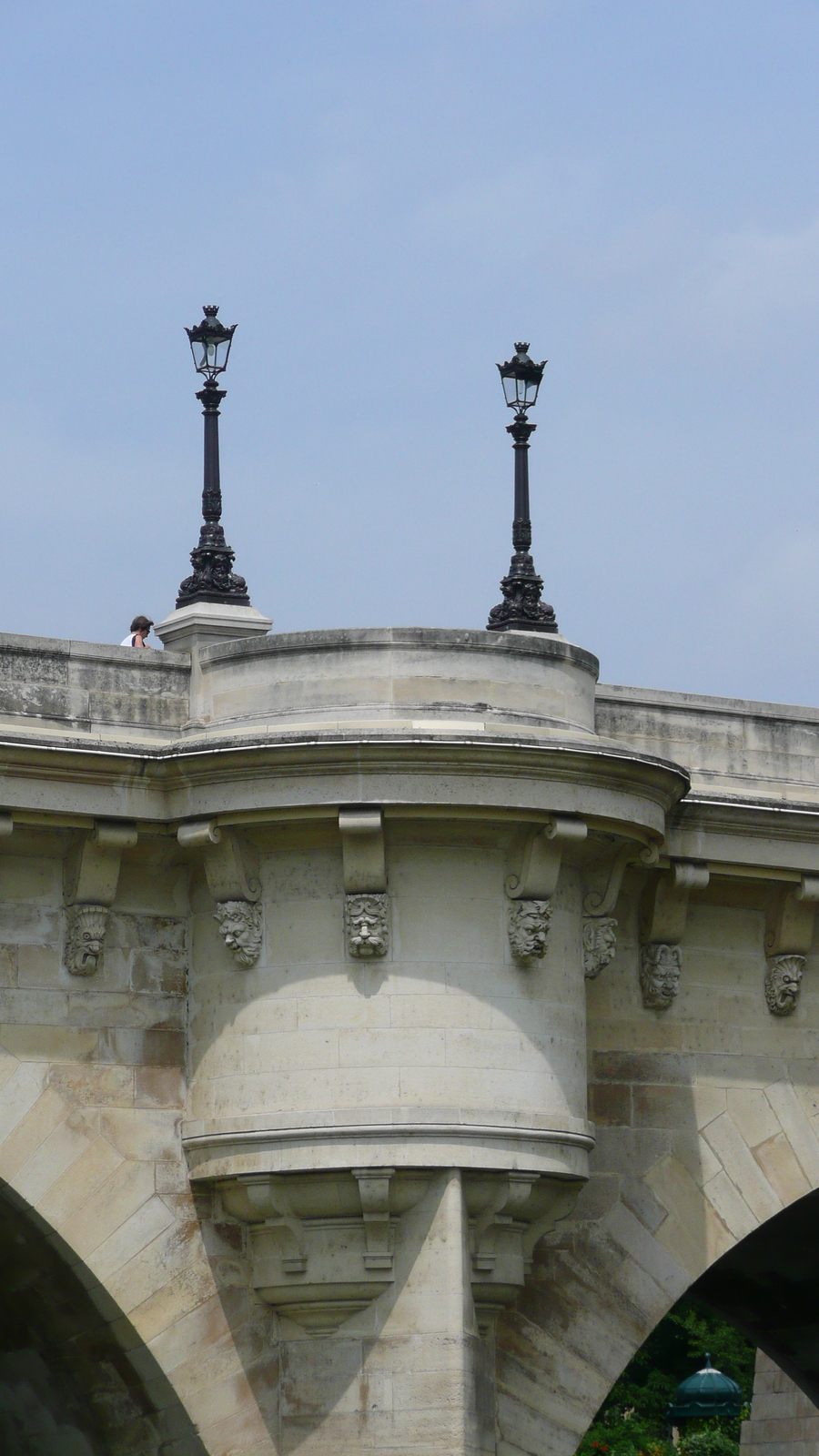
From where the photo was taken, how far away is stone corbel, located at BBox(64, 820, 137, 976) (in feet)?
58.0

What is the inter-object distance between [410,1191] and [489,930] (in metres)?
1.87

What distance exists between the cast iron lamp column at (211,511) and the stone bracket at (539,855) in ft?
10.7

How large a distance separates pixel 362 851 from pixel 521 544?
16.4 feet

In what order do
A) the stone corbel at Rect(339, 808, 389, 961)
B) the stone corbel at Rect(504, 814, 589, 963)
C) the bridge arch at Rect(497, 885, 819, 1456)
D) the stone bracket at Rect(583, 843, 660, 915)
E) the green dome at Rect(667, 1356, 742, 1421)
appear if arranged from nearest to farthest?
the stone corbel at Rect(339, 808, 389, 961)
the stone corbel at Rect(504, 814, 589, 963)
the stone bracket at Rect(583, 843, 660, 915)
the bridge arch at Rect(497, 885, 819, 1456)
the green dome at Rect(667, 1356, 742, 1421)

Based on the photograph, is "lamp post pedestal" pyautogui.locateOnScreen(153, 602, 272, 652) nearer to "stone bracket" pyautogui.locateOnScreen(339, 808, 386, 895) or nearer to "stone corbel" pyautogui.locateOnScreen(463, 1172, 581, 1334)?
"stone bracket" pyautogui.locateOnScreen(339, 808, 386, 895)

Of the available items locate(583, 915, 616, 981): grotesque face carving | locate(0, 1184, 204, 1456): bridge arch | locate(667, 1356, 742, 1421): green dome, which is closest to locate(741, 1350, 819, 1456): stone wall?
locate(667, 1356, 742, 1421): green dome

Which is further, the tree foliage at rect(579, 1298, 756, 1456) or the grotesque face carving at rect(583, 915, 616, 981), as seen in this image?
the tree foliage at rect(579, 1298, 756, 1456)

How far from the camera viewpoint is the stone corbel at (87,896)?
1769 cm

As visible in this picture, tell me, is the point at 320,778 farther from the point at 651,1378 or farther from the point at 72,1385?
the point at 651,1378

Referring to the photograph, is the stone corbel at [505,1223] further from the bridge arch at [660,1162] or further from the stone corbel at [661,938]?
the stone corbel at [661,938]

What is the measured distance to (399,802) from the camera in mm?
17188

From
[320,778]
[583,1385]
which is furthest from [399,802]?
[583,1385]

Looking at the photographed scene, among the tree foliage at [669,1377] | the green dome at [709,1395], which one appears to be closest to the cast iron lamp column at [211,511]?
the green dome at [709,1395]

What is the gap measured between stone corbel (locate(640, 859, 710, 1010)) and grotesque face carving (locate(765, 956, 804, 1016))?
92 centimetres
